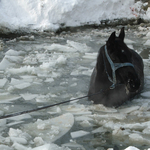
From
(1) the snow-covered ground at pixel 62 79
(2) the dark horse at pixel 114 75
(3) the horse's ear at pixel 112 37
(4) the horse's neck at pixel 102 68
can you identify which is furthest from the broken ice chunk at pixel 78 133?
(3) the horse's ear at pixel 112 37

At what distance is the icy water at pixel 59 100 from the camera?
3.58 m

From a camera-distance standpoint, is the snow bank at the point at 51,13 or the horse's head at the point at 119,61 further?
the snow bank at the point at 51,13

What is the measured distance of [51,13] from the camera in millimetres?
10273

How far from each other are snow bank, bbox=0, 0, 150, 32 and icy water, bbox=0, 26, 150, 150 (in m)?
1.10

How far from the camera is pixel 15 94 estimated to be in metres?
5.23

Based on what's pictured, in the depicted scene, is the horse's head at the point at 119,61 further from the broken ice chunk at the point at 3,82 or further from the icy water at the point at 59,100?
the broken ice chunk at the point at 3,82

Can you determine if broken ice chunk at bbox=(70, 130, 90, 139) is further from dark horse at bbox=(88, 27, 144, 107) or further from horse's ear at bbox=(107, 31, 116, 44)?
horse's ear at bbox=(107, 31, 116, 44)

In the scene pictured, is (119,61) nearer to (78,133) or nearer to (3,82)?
(78,133)

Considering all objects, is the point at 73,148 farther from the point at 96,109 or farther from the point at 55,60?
the point at 55,60

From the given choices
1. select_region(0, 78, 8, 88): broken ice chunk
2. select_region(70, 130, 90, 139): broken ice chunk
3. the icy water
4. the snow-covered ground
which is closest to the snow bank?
the snow-covered ground

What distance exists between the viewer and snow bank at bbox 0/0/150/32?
392 inches

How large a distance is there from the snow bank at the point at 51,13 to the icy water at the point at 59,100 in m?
1.10

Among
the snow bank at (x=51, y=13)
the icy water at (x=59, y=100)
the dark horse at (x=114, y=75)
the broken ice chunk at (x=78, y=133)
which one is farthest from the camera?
the snow bank at (x=51, y=13)

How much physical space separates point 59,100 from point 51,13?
5.91 meters
